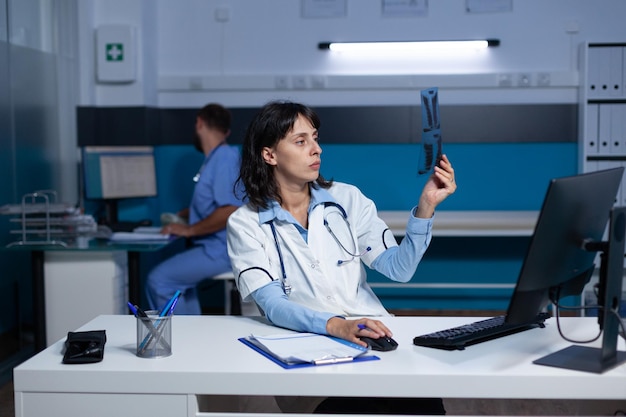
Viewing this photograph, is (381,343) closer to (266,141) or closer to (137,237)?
(266,141)

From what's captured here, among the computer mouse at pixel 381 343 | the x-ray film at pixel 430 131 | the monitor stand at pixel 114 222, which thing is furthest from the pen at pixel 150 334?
the monitor stand at pixel 114 222

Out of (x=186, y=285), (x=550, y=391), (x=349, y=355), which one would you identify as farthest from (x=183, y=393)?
(x=186, y=285)

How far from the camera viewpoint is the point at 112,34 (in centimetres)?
482

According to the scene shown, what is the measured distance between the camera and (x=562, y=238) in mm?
1549

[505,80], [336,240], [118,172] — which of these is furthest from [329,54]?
[336,240]

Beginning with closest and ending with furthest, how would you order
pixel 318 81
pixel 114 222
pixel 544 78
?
pixel 114 222, pixel 544 78, pixel 318 81

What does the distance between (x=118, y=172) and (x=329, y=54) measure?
5.10 ft

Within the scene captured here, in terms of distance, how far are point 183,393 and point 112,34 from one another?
365 cm

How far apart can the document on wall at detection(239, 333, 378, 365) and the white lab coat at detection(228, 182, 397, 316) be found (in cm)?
27

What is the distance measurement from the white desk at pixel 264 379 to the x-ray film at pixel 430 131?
490 mm

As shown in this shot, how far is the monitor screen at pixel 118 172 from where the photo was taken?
4531 millimetres

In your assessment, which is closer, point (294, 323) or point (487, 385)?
point (487, 385)

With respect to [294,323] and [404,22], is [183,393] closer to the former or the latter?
[294,323]

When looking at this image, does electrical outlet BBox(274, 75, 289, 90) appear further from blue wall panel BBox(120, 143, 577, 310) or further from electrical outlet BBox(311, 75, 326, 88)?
blue wall panel BBox(120, 143, 577, 310)
